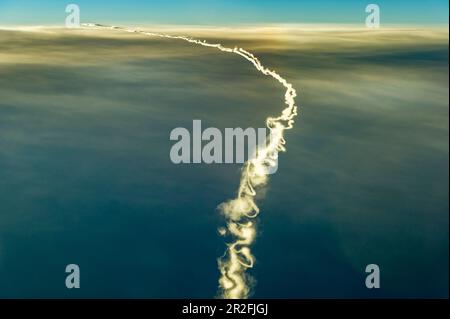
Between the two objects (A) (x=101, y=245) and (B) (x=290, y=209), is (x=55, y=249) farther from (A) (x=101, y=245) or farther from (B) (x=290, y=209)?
(B) (x=290, y=209)

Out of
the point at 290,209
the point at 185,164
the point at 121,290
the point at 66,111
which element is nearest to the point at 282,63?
the point at 66,111

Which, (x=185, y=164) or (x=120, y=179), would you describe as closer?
(x=120, y=179)

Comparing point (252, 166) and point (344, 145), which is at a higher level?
point (344, 145)

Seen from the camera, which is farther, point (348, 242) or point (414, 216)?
point (414, 216)

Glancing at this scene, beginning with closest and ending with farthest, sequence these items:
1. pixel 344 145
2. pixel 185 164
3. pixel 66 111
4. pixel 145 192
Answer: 1. pixel 145 192
2. pixel 185 164
3. pixel 344 145
4. pixel 66 111

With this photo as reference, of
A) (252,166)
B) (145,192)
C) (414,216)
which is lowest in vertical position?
(414,216)

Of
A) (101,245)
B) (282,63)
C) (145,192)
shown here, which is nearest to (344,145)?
(145,192)

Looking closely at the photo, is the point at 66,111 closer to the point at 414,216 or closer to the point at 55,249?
the point at 55,249

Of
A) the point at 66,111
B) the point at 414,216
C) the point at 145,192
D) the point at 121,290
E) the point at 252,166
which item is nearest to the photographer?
the point at 121,290

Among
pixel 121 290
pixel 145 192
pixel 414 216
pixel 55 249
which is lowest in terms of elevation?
pixel 121 290
